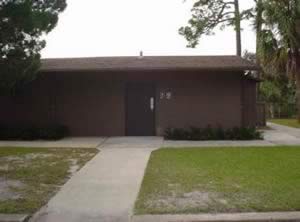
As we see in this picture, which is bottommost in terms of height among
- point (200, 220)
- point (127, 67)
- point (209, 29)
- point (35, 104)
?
point (200, 220)

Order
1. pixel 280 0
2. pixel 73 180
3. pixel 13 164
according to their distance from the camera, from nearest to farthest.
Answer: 1. pixel 73 180
2. pixel 13 164
3. pixel 280 0

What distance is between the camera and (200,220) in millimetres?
6242

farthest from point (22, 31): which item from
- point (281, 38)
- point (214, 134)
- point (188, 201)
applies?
point (281, 38)

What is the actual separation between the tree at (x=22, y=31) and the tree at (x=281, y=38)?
1285 centimetres

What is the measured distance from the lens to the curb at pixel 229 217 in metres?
6.23

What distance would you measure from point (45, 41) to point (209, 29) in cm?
1972

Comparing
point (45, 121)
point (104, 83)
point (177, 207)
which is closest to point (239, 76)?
point (104, 83)

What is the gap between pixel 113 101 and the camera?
1853 cm

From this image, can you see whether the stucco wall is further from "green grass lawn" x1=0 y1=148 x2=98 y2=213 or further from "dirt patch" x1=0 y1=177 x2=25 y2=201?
"dirt patch" x1=0 y1=177 x2=25 y2=201

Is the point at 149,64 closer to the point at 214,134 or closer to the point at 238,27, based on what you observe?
the point at 214,134

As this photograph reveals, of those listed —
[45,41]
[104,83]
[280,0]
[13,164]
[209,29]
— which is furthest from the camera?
[209,29]

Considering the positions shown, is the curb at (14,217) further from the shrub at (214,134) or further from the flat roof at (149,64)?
the flat roof at (149,64)

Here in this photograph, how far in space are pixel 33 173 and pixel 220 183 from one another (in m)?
3.82

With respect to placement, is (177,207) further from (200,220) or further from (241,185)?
(241,185)
